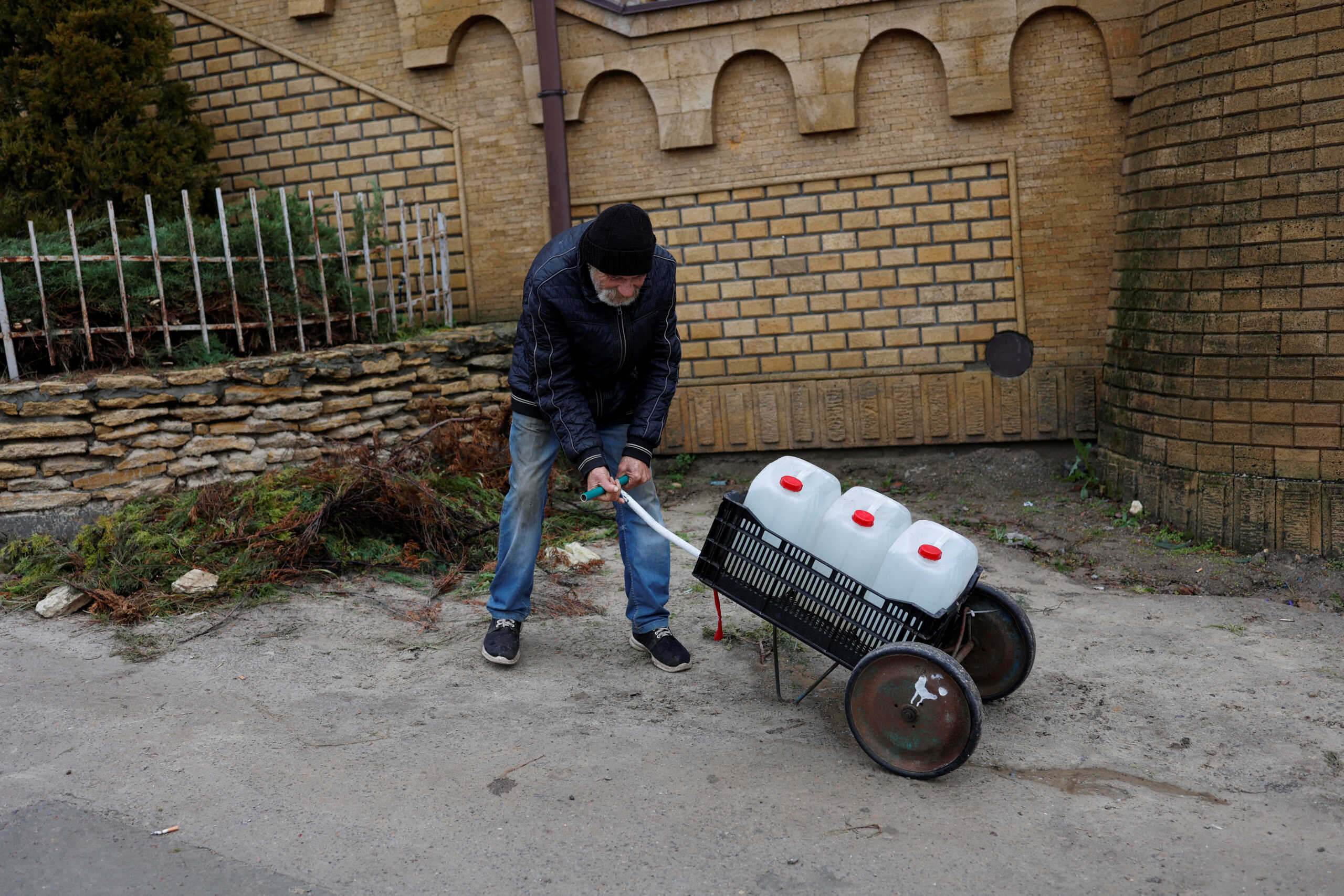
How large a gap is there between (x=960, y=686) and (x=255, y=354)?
515 centimetres

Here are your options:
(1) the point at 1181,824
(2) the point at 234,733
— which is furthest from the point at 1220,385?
(2) the point at 234,733

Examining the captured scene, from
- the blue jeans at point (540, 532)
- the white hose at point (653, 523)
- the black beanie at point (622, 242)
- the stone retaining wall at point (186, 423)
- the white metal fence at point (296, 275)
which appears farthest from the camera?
the white metal fence at point (296, 275)

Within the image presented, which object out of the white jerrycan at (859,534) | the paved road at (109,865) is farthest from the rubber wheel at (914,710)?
the paved road at (109,865)

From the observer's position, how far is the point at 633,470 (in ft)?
13.6

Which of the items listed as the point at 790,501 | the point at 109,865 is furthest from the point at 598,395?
the point at 109,865

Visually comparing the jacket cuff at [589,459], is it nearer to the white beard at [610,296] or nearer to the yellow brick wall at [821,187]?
the white beard at [610,296]

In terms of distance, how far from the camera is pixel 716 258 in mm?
8039

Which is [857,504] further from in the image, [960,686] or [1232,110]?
[1232,110]

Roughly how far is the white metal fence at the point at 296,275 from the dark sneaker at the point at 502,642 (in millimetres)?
3141

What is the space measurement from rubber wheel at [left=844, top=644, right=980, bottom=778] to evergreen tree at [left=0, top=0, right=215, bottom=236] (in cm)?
653

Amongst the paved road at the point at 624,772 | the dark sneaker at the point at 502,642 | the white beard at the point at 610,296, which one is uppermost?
the white beard at the point at 610,296

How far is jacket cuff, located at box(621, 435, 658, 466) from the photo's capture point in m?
4.21

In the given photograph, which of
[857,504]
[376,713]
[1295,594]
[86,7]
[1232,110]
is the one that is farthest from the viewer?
[86,7]

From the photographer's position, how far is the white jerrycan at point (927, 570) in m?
3.47
